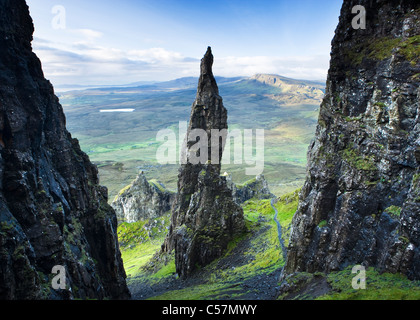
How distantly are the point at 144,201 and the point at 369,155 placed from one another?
88.5 m

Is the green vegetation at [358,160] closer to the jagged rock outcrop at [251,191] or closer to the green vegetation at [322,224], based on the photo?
the green vegetation at [322,224]

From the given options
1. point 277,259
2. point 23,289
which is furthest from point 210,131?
point 23,289

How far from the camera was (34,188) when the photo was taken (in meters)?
30.1

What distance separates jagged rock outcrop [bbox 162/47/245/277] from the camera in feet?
193

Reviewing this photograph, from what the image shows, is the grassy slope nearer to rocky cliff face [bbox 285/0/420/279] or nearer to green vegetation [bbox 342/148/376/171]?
rocky cliff face [bbox 285/0/420/279]

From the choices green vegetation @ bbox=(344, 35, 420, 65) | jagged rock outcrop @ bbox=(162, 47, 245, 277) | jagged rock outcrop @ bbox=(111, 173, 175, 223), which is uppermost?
green vegetation @ bbox=(344, 35, 420, 65)

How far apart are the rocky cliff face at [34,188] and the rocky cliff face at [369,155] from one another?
28.2 m

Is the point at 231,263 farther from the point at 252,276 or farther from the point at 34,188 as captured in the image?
the point at 34,188

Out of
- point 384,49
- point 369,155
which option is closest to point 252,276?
point 369,155

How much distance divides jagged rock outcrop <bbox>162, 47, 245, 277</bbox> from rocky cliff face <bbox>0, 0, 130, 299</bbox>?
832 inches

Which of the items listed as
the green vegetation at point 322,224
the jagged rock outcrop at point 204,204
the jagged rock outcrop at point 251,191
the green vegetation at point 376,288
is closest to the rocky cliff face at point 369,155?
the green vegetation at point 322,224

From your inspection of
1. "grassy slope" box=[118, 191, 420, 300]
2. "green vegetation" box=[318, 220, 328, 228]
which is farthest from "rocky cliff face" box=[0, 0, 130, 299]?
"green vegetation" box=[318, 220, 328, 228]

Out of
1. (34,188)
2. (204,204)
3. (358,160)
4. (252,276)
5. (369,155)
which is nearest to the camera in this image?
(34,188)

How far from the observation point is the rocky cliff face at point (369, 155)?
88.6 feet
